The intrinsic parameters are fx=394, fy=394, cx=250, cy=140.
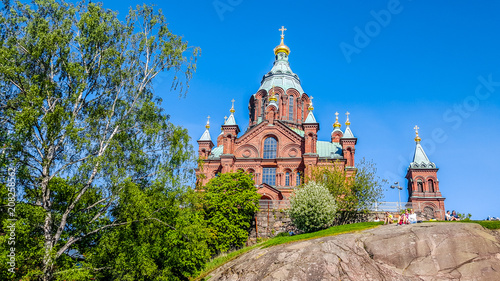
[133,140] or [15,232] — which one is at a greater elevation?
[133,140]

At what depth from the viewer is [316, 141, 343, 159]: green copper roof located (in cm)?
4507

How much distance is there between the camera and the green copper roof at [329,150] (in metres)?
45.1

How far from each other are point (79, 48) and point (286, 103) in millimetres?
36312

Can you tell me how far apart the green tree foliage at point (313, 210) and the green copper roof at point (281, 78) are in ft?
91.4

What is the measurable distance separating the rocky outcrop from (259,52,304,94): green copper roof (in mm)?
35033

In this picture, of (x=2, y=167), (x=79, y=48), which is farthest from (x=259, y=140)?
(x=2, y=167)

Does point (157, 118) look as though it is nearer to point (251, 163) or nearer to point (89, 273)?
point (89, 273)

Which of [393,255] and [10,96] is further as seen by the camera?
[393,255]

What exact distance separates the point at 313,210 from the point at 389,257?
8.17 metres

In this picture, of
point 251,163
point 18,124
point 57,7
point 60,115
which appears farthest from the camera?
point 251,163

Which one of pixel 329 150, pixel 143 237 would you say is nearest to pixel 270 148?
pixel 329 150

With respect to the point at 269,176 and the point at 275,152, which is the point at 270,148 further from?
the point at 269,176

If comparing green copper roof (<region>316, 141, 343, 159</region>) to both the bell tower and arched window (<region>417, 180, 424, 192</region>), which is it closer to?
the bell tower

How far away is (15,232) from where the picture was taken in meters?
15.8
